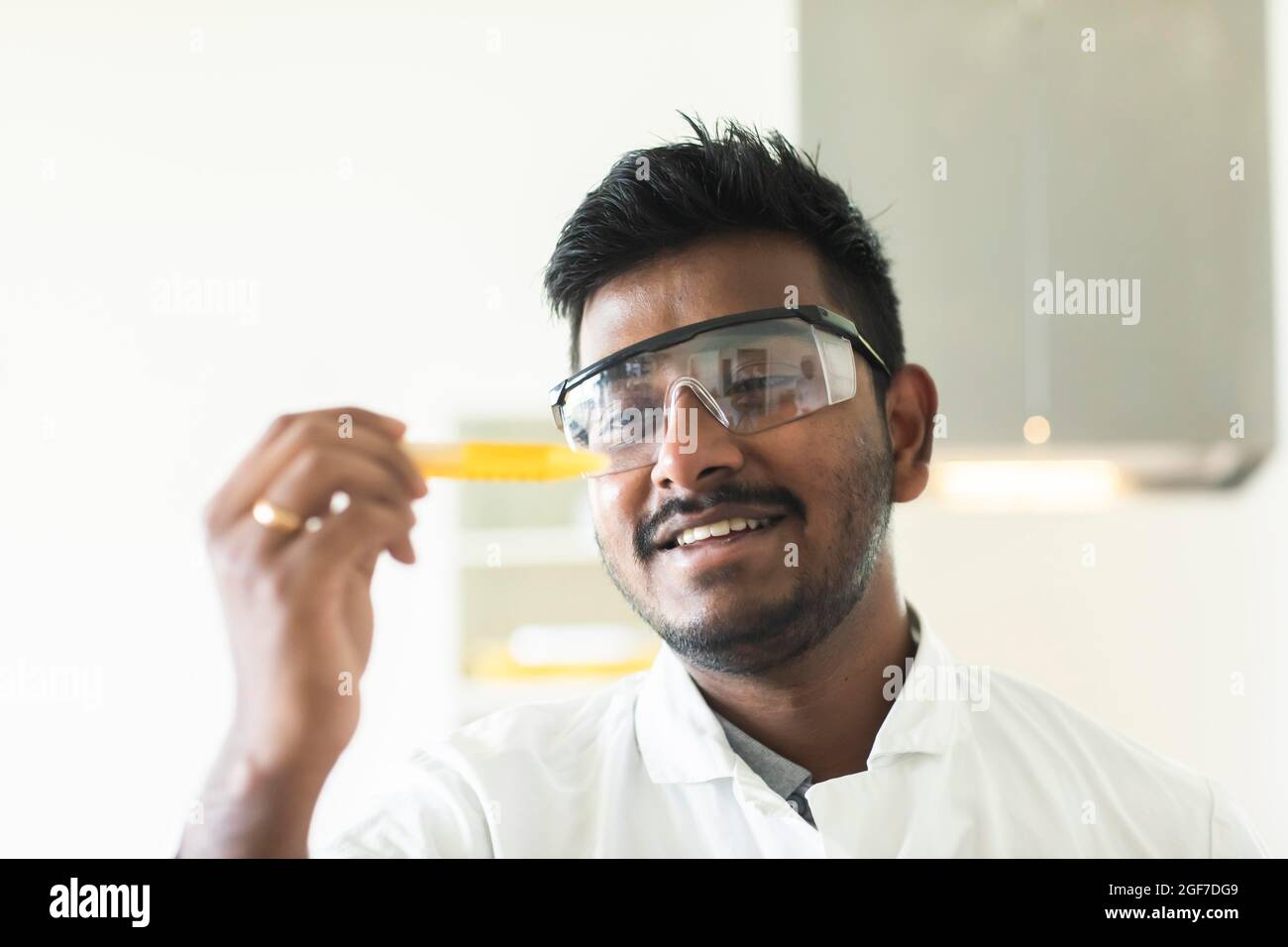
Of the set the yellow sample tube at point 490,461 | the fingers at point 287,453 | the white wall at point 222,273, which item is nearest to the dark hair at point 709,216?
the yellow sample tube at point 490,461

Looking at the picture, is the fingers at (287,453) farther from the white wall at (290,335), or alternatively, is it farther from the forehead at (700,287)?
the white wall at (290,335)

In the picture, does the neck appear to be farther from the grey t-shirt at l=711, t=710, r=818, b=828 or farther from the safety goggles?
the safety goggles

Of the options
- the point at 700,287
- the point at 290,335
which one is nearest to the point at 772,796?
the point at 700,287

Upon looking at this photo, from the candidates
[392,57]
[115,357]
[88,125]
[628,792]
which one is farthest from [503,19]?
[628,792]

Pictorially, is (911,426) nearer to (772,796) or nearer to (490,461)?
(772,796)

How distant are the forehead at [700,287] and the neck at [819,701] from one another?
13.7 inches

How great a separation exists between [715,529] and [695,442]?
0.09 meters

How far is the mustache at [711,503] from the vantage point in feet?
3.90

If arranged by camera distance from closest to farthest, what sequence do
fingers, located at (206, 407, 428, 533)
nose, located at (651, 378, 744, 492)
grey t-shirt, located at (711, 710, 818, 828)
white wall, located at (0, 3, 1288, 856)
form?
fingers, located at (206, 407, 428, 533) < nose, located at (651, 378, 744, 492) < grey t-shirt, located at (711, 710, 818, 828) < white wall, located at (0, 3, 1288, 856)

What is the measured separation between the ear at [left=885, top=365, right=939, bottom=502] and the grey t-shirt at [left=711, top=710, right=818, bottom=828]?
35cm

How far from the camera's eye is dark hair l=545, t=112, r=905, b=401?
1307mm

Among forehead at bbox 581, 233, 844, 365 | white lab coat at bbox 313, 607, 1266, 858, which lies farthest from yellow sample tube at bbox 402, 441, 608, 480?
white lab coat at bbox 313, 607, 1266, 858
